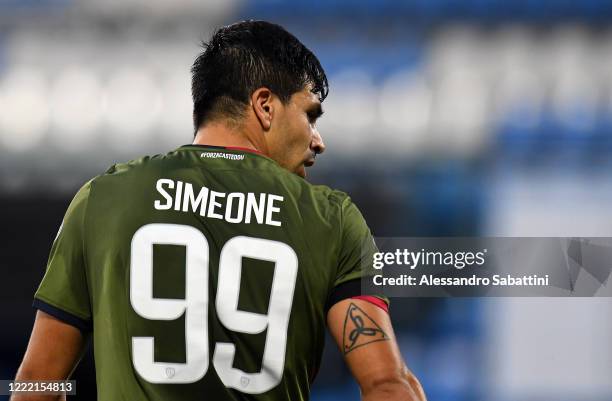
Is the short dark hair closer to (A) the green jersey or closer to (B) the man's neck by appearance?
(B) the man's neck

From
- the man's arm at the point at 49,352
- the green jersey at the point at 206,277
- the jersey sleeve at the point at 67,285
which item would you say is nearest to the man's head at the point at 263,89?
the green jersey at the point at 206,277

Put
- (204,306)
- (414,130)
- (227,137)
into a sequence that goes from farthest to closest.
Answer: (414,130) < (227,137) < (204,306)

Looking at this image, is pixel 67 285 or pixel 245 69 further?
pixel 245 69

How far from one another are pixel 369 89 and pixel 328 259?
2.10m

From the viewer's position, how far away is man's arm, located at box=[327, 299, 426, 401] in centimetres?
113

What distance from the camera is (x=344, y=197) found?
119cm

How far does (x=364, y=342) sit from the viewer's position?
3.72ft

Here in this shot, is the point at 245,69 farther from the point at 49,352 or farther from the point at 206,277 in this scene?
the point at 49,352

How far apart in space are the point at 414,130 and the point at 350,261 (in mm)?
2097

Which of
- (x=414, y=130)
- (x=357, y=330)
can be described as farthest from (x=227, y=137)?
(x=414, y=130)

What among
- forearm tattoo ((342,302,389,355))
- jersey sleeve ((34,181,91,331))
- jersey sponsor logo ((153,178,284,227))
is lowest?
forearm tattoo ((342,302,389,355))

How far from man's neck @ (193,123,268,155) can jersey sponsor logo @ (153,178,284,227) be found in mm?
98

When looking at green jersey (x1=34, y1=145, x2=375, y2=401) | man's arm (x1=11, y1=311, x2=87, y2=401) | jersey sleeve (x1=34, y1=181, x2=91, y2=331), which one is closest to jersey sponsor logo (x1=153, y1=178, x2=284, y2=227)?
green jersey (x1=34, y1=145, x2=375, y2=401)

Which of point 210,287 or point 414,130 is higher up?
point 414,130
